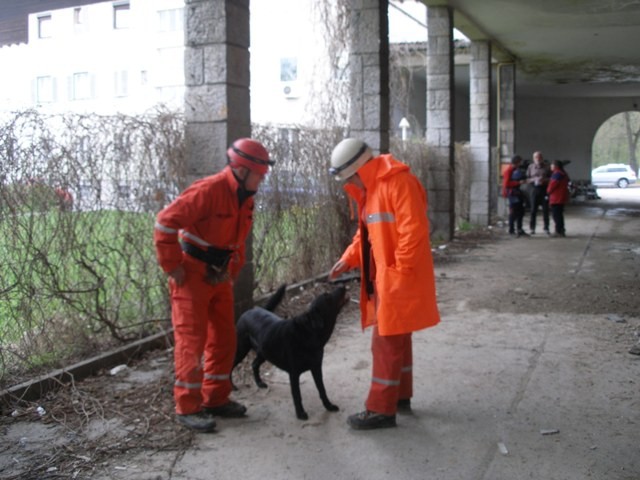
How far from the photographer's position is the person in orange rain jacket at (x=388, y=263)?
12.8 ft

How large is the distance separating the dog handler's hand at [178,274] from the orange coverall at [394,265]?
116 cm

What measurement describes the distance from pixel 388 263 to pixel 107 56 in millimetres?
23973

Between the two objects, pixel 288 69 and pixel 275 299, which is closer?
pixel 275 299

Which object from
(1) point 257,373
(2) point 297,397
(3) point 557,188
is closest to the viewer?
(2) point 297,397

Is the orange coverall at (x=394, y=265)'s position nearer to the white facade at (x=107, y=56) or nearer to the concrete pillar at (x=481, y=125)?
the concrete pillar at (x=481, y=125)

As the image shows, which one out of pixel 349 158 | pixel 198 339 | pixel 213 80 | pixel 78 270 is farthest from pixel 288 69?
pixel 198 339

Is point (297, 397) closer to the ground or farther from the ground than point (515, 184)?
closer to the ground

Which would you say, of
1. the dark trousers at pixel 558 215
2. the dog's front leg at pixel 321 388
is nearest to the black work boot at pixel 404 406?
the dog's front leg at pixel 321 388

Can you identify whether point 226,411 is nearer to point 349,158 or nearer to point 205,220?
point 205,220

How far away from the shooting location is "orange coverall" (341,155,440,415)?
3.88 meters

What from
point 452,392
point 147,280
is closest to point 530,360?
point 452,392

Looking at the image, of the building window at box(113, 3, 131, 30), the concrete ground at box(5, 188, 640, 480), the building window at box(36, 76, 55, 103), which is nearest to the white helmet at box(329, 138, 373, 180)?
the concrete ground at box(5, 188, 640, 480)

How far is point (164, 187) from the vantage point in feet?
19.5

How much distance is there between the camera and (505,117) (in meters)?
19.1
